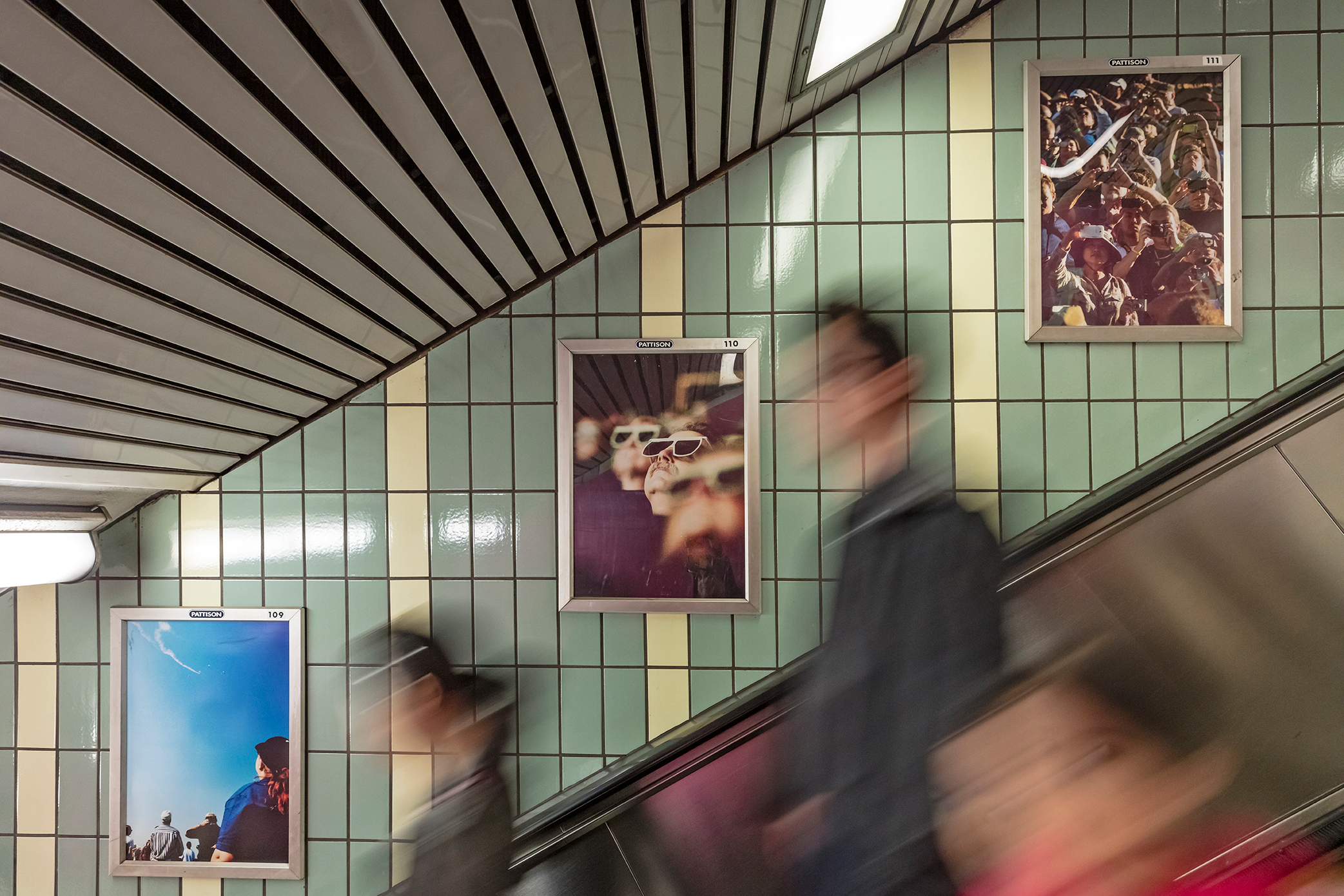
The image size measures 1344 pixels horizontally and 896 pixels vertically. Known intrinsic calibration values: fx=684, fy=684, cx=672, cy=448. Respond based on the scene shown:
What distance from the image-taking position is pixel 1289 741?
71.9 inches

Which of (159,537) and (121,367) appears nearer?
(121,367)

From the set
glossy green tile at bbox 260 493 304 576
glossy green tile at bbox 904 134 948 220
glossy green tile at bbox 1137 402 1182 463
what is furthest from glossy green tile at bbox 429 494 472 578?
glossy green tile at bbox 1137 402 1182 463

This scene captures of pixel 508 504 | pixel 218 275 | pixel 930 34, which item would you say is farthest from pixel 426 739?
pixel 930 34

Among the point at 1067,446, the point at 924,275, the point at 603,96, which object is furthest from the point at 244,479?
the point at 1067,446

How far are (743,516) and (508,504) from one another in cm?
80

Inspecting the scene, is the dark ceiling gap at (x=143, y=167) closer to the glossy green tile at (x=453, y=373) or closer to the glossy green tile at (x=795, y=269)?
the glossy green tile at (x=453, y=373)

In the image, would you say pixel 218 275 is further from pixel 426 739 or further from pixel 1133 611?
pixel 1133 611

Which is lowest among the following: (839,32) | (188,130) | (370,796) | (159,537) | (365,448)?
(370,796)

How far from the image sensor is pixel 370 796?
7.71 ft

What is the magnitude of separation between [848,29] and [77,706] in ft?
11.0

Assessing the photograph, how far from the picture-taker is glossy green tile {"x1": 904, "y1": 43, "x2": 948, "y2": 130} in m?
2.26

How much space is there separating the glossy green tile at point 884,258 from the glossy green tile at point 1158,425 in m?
0.87

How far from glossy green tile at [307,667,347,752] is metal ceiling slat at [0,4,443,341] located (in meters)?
1.51

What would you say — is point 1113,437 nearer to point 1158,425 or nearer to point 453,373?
point 1158,425
